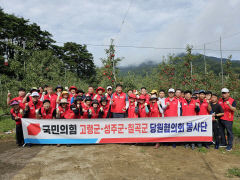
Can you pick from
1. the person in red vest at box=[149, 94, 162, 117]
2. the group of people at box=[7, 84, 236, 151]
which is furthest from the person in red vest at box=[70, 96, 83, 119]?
the person in red vest at box=[149, 94, 162, 117]

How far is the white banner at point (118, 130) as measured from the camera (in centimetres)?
578

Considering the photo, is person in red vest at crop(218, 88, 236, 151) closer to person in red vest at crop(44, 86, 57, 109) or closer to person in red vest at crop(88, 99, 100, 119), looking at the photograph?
person in red vest at crop(88, 99, 100, 119)

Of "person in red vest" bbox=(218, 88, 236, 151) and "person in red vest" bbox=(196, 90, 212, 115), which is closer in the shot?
"person in red vest" bbox=(218, 88, 236, 151)

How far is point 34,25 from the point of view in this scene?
30.7 meters

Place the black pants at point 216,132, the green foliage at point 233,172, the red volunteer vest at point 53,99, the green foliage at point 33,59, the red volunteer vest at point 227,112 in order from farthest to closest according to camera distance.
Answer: the green foliage at point 33,59, the red volunteer vest at point 53,99, the black pants at point 216,132, the red volunteer vest at point 227,112, the green foliage at point 233,172

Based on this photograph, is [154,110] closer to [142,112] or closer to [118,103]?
[142,112]

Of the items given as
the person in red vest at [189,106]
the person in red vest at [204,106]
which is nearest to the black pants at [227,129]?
the person in red vest at [204,106]

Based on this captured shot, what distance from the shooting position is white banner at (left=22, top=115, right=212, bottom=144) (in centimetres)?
578

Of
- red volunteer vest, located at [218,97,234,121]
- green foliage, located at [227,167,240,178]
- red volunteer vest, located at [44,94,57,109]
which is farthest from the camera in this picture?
red volunteer vest, located at [44,94,57,109]

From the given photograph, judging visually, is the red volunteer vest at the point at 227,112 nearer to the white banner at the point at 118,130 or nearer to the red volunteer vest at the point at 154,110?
the white banner at the point at 118,130

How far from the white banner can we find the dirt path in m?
0.28

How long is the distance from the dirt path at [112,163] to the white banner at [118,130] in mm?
276

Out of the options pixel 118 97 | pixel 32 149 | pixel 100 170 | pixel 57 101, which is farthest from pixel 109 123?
pixel 32 149

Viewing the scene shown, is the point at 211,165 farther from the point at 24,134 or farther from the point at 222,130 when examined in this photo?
the point at 24,134
